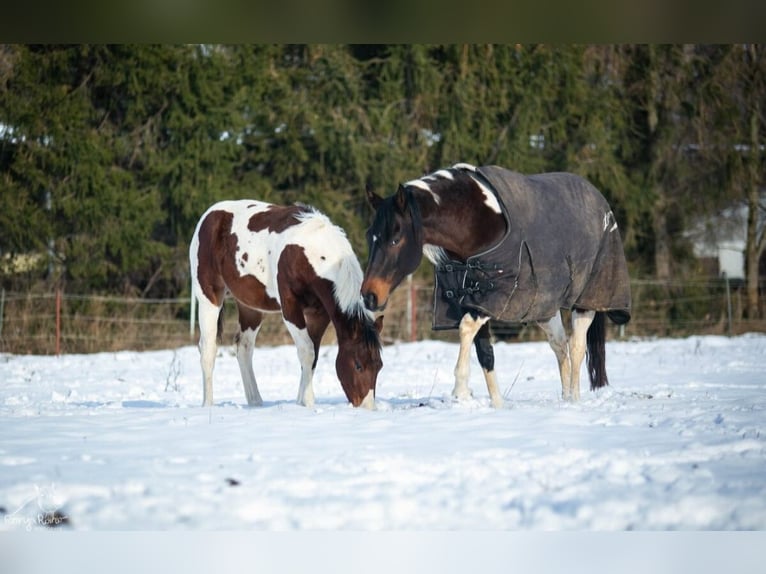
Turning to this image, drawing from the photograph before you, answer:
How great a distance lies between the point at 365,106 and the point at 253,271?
11970 millimetres

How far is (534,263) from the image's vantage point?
575 centimetres

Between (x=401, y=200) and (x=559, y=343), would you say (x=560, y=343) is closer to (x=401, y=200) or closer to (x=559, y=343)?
(x=559, y=343)

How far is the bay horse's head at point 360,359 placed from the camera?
19.6 feet

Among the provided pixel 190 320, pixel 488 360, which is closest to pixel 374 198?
pixel 488 360

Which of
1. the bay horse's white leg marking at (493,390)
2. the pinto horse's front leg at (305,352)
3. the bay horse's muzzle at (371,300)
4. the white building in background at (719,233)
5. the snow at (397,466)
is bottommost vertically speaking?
the snow at (397,466)

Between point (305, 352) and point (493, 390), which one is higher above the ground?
point (305, 352)

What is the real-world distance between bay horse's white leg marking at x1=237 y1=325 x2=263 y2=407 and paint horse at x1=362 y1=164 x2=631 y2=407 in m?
1.78

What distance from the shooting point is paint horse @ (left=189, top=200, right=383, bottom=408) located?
19.8 ft

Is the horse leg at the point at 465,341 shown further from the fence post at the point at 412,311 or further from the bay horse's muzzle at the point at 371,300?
the fence post at the point at 412,311

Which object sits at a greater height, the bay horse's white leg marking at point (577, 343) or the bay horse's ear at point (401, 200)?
the bay horse's ear at point (401, 200)

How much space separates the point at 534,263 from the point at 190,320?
12369 millimetres

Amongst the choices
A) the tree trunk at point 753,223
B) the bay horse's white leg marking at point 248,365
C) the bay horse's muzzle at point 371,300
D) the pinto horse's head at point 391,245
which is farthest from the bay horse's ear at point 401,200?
the tree trunk at point 753,223
